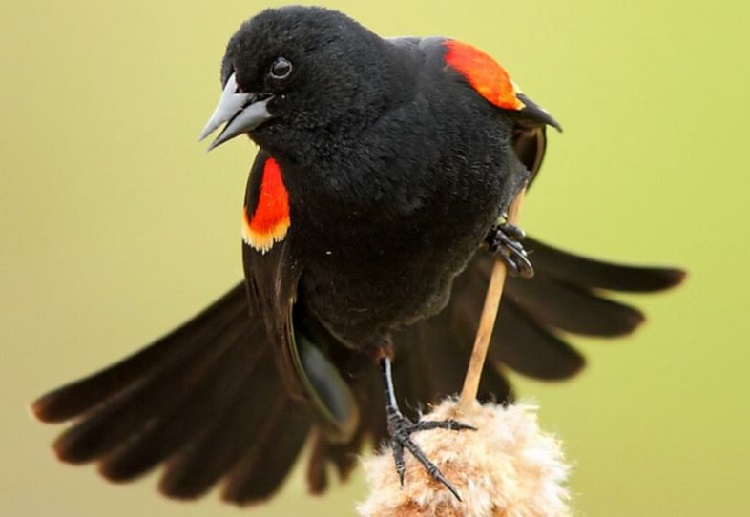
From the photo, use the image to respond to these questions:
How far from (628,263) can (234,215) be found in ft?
3.53

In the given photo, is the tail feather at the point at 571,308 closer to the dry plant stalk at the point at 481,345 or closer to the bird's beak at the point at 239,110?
the dry plant stalk at the point at 481,345

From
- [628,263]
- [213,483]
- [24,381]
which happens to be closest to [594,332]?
[628,263]

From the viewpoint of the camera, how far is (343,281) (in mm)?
2035

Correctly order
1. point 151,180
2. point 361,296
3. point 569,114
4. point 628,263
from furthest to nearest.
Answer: point 151,180, point 569,114, point 628,263, point 361,296

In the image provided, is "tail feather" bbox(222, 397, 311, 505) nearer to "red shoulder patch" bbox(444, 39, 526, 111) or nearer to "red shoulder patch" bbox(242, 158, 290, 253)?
Result: "red shoulder patch" bbox(242, 158, 290, 253)

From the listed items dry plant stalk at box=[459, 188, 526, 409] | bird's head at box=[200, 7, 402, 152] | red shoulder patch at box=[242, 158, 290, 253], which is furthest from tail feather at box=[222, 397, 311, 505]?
bird's head at box=[200, 7, 402, 152]

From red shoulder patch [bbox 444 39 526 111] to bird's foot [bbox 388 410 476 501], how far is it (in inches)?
20.1

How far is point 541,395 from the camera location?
2877 millimetres

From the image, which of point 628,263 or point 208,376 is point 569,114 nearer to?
point 628,263

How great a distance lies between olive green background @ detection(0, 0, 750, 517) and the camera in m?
2.83

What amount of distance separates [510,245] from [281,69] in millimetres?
591

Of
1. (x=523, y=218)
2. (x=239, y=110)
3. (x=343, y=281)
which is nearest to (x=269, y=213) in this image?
(x=343, y=281)

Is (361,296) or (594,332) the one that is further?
(594,332)

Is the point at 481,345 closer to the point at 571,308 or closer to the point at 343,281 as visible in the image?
the point at 343,281
